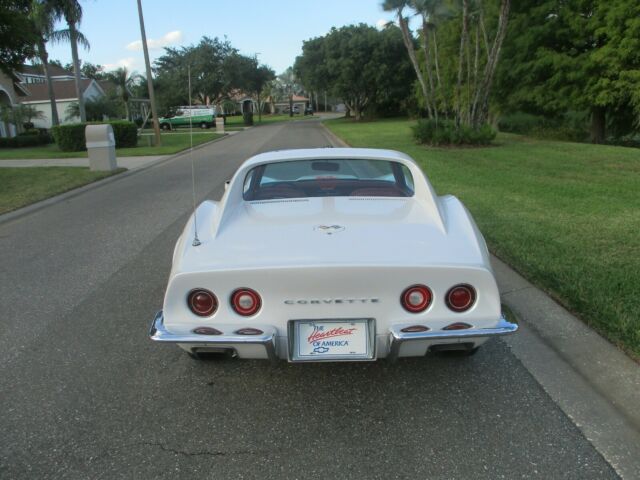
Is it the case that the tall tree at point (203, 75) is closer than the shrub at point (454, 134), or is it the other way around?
the shrub at point (454, 134)

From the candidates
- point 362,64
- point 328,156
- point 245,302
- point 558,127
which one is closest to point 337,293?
point 245,302

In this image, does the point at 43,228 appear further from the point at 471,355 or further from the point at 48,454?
the point at 471,355

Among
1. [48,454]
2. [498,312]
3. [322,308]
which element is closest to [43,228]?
[48,454]

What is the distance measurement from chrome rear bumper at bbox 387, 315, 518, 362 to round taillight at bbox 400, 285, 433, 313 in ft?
0.40

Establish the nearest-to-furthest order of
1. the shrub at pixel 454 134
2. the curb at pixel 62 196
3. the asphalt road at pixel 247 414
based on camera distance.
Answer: the asphalt road at pixel 247 414
the curb at pixel 62 196
the shrub at pixel 454 134

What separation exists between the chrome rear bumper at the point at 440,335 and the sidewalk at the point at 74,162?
48.2ft

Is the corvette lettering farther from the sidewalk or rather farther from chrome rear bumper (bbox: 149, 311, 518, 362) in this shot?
the sidewalk

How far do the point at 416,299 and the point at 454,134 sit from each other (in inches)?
609

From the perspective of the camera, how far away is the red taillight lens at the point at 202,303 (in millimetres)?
2691

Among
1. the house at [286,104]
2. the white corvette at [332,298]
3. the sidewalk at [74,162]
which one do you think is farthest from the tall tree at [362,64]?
the house at [286,104]

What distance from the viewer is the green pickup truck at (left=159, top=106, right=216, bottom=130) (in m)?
43.5

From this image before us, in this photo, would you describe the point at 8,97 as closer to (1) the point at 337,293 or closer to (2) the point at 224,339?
(2) the point at 224,339

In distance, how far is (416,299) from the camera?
2662mm

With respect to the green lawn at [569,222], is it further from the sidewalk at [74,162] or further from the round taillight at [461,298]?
the sidewalk at [74,162]
